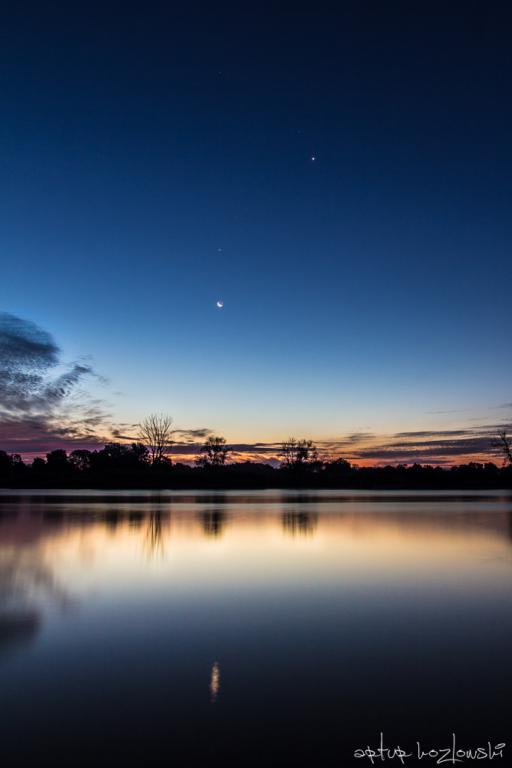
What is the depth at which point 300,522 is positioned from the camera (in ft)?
76.4

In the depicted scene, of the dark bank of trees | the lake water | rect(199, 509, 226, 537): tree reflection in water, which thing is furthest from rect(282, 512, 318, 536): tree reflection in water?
the dark bank of trees

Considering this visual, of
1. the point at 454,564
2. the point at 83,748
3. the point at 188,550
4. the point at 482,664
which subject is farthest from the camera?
the point at 188,550

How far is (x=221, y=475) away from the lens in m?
88.9

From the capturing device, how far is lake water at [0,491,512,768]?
395cm

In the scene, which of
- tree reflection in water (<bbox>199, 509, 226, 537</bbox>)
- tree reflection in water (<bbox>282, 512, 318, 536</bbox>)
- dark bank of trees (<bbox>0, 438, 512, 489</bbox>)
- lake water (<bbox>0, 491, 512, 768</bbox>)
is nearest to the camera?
lake water (<bbox>0, 491, 512, 768</bbox>)

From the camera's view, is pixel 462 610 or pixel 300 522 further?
pixel 300 522

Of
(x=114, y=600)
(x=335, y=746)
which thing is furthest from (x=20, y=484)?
(x=335, y=746)

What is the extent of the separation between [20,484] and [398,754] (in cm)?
10127

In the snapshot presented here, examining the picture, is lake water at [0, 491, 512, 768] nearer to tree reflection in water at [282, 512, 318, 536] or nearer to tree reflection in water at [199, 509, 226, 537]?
tree reflection in water at [199, 509, 226, 537]

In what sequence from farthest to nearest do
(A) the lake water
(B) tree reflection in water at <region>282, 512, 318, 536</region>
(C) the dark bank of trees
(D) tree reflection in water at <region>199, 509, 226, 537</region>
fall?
1. (C) the dark bank of trees
2. (B) tree reflection in water at <region>282, 512, 318, 536</region>
3. (D) tree reflection in water at <region>199, 509, 226, 537</region>
4. (A) the lake water

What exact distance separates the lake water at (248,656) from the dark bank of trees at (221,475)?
71.7m

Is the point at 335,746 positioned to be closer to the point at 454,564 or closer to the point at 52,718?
the point at 52,718

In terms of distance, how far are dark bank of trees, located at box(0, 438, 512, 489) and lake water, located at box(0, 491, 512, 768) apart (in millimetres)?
71724

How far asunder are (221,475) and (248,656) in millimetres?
84261
